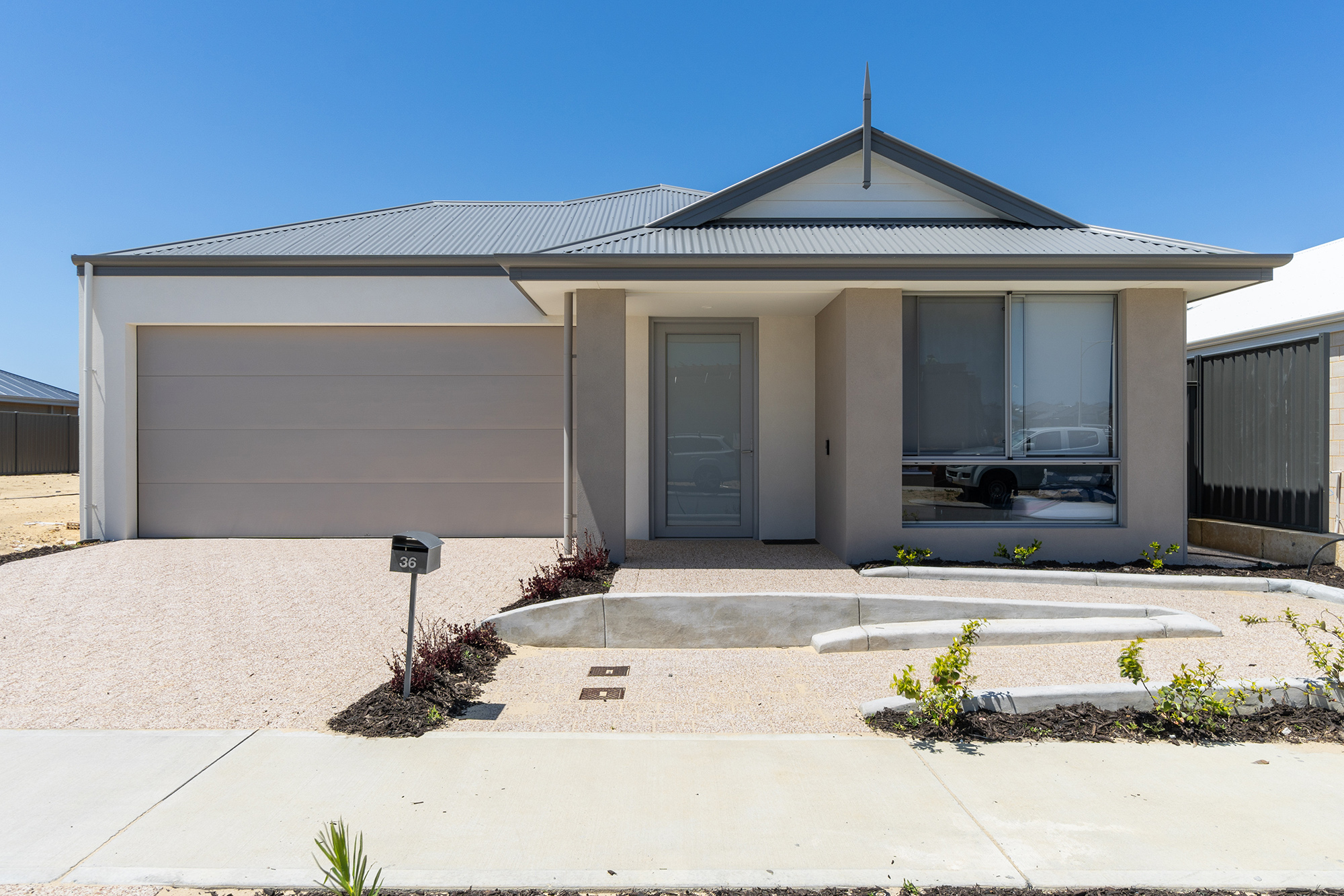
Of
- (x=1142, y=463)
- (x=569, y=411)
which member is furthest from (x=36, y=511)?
(x=1142, y=463)

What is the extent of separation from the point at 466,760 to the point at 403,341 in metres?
8.29

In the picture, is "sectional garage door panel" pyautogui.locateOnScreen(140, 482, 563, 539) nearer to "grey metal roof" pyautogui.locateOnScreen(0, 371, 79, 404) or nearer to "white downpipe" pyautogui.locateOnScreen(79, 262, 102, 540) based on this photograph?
"white downpipe" pyautogui.locateOnScreen(79, 262, 102, 540)

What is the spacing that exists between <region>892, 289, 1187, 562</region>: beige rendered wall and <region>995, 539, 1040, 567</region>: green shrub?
0.26ft

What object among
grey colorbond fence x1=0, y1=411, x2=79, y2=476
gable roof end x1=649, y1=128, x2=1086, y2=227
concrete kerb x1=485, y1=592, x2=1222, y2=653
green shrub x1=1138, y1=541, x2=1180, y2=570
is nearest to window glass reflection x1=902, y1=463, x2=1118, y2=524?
green shrub x1=1138, y1=541, x2=1180, y2=570

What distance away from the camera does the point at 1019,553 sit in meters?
8.23

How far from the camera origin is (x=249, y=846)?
3240 mm

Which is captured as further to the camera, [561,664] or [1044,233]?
[1044,233]

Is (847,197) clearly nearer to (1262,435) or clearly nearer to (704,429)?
(704,429)

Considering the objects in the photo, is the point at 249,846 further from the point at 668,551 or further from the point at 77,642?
the point at 668,551

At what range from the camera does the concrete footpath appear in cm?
308

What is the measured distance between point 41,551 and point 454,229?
7.22m

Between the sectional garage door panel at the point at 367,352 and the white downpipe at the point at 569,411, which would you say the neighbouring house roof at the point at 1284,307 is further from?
the sectional garage door panel at the point at 367,352

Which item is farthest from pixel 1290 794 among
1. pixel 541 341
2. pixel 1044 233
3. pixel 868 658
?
pixel 541 341

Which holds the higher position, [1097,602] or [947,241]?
[947,241]
